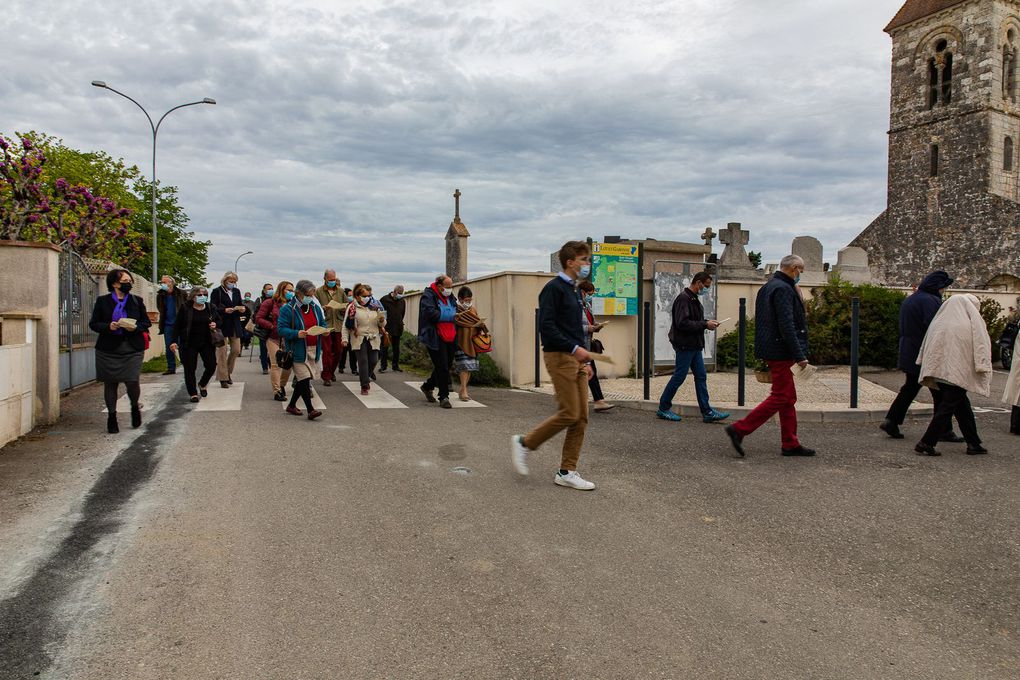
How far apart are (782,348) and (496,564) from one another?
3963 millimetres

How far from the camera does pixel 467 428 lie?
26.8 ft

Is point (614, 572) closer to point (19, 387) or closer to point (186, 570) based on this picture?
point (186, 570)

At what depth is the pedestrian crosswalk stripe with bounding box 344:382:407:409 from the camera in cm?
988

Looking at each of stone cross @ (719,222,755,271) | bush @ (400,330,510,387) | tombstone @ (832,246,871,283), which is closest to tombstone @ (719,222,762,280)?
stone cross @ (719,222,755,271)

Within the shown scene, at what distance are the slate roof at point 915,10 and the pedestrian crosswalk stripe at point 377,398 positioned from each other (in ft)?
116

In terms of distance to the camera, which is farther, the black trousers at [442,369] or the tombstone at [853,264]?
the tombstone at [853,264]

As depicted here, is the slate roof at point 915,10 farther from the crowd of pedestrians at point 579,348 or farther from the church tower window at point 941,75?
the crowd of pedestrians at point 579,348

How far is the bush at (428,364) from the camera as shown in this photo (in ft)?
41.9

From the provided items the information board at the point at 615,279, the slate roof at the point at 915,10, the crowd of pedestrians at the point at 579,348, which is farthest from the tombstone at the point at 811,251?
the slate roof at the point at 915,10

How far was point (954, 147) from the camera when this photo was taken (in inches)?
1347

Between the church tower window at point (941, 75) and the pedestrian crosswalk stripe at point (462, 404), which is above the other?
the church tower window at point (941, 75)

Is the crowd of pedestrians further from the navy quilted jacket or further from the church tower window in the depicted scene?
the church tower window

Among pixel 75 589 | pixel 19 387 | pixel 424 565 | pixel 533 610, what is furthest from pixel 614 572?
pixel 19 387

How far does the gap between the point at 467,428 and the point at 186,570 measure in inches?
180
